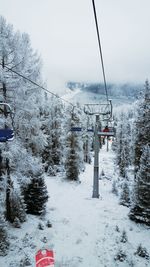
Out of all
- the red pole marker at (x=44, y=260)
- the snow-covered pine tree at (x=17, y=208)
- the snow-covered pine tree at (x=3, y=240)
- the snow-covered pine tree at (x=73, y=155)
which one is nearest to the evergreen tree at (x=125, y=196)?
the snow-covered pine tree at (x=17, y=208)

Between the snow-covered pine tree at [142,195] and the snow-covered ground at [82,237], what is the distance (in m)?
0.49

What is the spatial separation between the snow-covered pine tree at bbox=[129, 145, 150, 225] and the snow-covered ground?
1.61 ft

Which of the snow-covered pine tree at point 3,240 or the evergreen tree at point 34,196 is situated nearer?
the snow-covered pine tree at point 3,240

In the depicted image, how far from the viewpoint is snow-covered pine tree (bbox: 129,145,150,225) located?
11758mm

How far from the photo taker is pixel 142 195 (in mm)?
11961

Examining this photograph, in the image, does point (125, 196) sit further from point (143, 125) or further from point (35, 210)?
point (143, 125)

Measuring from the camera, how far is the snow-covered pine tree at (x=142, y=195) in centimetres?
1176

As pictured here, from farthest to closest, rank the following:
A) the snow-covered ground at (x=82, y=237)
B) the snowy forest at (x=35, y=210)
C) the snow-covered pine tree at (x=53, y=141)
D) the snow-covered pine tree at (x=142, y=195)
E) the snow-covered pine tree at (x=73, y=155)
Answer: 1. the snow-covered pine tree at (x=53, y=141)
2. the snow-covered pine tree at (x=73, y=155)
3. the snow-covered pine tree at (x=142, y=195)
4. the snowy forest at (x=35, y=210)
5. the snow-covered ground at (x=82, y=237)

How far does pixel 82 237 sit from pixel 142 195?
14.4 ft

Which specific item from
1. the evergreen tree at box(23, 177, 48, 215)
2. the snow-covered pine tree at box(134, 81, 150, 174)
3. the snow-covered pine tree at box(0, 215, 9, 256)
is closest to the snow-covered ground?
the snow-covered pine tree at box(0, 215, 9, 256)

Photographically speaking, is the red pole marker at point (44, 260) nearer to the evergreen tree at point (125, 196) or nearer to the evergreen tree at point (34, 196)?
the evergreen tree at point (34, 196)

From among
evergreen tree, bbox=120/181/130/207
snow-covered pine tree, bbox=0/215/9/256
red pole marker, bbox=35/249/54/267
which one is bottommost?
evergreen tree, bbox=120/181/130/207

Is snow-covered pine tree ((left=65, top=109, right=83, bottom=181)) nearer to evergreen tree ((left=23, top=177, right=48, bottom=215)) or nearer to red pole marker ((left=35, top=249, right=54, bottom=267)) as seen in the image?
evergreen tree ((left=23, top=177, right=48, bottom=215))

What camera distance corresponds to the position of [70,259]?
26.7 feet
